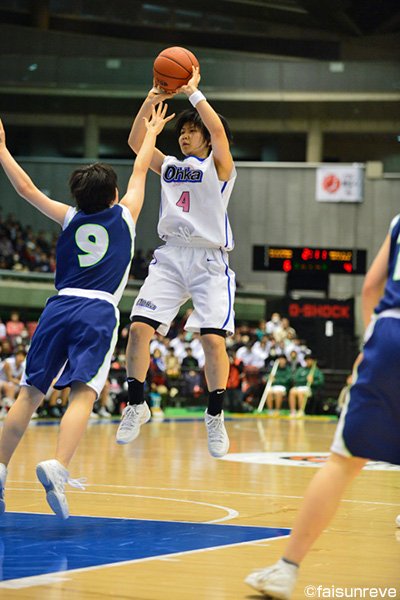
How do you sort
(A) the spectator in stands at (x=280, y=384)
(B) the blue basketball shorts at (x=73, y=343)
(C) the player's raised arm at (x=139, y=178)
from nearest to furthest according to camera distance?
(B) the blue basketball shorts at (x=73, y=343) → (C) the player's raised arm at (x=139, y=178) → (A) the spectator in stands at (x=280, y=384)

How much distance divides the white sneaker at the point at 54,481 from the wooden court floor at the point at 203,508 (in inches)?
Result: 7.7

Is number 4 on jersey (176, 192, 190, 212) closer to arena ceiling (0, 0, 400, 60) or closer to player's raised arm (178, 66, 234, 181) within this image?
player's raised arm (178, 66, 234, 181)

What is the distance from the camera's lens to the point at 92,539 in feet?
17.2

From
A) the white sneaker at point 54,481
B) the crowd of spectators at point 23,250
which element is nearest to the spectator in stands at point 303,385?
the crowd of spectators at point 23,250

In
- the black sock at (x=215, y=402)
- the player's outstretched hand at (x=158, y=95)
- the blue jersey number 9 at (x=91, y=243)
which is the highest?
the player's outstretched hand at (x=158, y=95)

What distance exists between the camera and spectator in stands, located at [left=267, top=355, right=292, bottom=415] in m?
22.9

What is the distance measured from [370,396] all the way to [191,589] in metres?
1.08

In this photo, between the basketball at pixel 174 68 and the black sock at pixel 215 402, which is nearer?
the basketball at pixel 174 68

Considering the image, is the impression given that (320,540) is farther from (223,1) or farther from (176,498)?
(223,1)

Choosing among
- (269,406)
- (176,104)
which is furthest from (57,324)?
(176,104)

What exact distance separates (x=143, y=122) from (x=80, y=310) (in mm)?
1892

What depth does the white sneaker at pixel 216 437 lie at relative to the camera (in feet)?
23.8

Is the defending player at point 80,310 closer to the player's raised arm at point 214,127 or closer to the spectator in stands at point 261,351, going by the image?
Result: the player's raised arm at point 214,127

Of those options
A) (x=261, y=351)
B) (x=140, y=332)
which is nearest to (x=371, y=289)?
(x=140, y=332)
